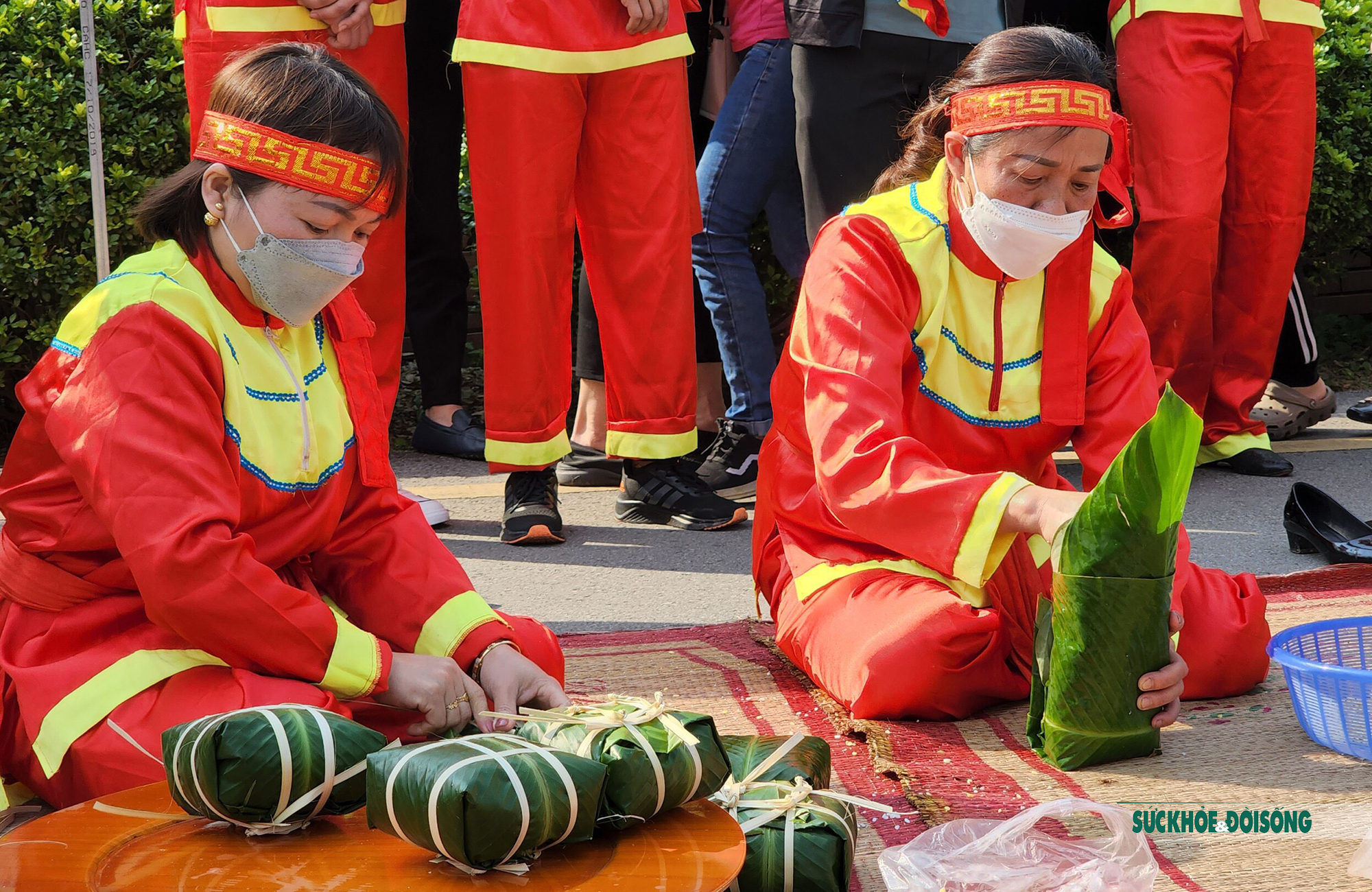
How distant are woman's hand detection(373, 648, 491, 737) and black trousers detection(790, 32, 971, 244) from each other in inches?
87.4

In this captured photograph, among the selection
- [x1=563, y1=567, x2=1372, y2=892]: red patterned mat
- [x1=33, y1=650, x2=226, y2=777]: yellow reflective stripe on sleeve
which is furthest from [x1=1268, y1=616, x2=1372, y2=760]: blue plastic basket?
[x1=33, y1=650, x2=226, y2=777]: yellow reflective stripe on sleeve

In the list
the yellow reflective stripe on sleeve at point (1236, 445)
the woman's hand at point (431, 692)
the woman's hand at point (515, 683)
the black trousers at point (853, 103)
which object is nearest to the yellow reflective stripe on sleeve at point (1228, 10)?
the black trousers at point (853, 103)

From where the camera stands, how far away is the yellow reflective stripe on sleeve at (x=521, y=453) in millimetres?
4023

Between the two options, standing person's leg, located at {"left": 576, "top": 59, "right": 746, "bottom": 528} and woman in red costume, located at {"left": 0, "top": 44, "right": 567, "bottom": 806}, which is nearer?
woman in red costume, located at {"left": 0, "top": 44, "right": 567, "bottom": 806}

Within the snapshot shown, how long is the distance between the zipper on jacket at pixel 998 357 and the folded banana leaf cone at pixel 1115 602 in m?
0.54

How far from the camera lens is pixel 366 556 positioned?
253 centimetres

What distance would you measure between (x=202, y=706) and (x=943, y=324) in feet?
4.94

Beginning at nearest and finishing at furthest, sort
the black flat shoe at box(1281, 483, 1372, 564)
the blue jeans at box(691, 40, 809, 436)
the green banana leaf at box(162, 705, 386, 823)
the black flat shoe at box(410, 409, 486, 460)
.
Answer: the green banana leaf at box(162, 705, 386, 823) < the black flat shoe at box(1281, 483, 1372, 564) < the blue jeans at box(691, 40, 809, 436) < the black flat shoe at box(410, 409, 486, 460)

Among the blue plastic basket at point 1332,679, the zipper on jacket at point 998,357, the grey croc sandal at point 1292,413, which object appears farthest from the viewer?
the grey croc sandal at point 1292,413

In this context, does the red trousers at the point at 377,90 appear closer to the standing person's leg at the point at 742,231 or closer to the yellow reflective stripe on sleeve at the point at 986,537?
the standing person's leg at the point at 742,231

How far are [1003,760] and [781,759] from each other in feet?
2.13

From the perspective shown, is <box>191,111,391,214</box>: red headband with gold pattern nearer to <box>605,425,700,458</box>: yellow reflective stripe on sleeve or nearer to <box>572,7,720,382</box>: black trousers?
<box>605,425,700,458</box>: yellow reflective stripe on sleeve

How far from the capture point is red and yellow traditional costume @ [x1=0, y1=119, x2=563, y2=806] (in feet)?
6.89

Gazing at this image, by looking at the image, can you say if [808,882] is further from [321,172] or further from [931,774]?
[321,172]
